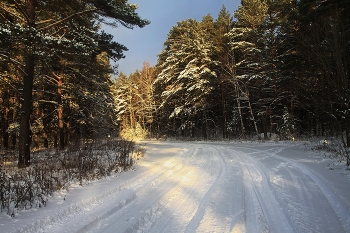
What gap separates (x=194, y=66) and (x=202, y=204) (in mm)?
23140

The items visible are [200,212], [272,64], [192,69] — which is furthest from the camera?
[192,69]

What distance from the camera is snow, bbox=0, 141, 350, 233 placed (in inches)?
149

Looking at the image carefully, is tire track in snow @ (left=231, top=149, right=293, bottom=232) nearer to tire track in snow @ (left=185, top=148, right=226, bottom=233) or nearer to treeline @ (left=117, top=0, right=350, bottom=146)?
tire track in snow @ (left=185, top=148, right=226, bottom=233)

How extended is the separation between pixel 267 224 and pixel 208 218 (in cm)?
98

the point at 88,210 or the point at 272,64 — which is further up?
the point at 272,64

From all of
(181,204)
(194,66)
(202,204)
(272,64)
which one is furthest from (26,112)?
(272,64)

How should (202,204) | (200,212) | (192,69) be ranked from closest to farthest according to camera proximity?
(200,212) → (202,204) → (192,69)

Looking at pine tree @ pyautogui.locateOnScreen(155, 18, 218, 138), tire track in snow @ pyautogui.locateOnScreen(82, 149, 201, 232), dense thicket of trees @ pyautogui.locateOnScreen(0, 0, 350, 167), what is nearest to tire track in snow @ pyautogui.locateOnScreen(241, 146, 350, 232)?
tire track in snow @ pyautogui.locateOnScreen(82, 149, 201, 232)

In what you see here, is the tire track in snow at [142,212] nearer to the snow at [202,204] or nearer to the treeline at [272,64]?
the snow at [202,204]

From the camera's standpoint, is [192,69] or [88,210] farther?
[192,69]

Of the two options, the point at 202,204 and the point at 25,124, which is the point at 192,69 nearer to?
the point at 25,124

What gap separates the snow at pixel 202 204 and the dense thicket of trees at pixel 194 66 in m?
5.20

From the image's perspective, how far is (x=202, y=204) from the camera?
475cm

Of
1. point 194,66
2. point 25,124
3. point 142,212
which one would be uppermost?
point 194,66
